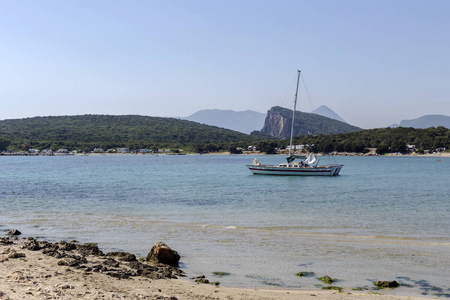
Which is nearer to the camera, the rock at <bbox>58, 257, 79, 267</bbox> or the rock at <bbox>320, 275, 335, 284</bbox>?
the rock at <bbox>320, 275, 335, 284</bbox>

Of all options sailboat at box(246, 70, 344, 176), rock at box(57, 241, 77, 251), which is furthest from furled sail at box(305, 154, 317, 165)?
rock at box(57, 241, 77, 251)

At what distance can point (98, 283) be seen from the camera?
985 centimetres

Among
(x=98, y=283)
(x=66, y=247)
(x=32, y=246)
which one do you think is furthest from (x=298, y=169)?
(x=98, y=283)

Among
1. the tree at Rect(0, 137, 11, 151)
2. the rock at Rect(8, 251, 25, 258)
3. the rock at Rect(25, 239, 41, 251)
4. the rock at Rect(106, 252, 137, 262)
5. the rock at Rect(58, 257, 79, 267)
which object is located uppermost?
the tree at Rect(0, 137, 11, 151)

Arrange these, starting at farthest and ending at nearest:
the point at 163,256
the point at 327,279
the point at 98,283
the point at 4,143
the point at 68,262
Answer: the point at 4,143 → the point at 163,256 → the point at 68,262 → the point at 327,279 → the point at 98,283

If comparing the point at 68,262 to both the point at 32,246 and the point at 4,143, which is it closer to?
the point at 32,246

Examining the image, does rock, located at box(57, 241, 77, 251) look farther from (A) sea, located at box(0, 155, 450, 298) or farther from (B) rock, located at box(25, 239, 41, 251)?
(A) sea, located at box(0, 155, 450, 298)

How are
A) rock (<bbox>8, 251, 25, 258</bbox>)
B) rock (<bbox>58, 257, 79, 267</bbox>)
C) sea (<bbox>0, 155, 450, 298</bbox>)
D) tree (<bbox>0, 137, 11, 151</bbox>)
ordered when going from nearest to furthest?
rock (<bbox>58, 257, 79, 267</bbox>), rock (<bbox>8, 251, 25, 258</bbox>), sea (<bbox>0, 155, 450, 298</bbox>), tree (<bbox>0, 137, 11, 151</bbox>)

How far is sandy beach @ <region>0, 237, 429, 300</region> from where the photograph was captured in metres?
8.84

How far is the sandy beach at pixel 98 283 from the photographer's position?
8844 mm

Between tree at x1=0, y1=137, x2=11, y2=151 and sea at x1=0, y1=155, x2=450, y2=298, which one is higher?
tree at x1=0, y1=137, x2=11, y2=151

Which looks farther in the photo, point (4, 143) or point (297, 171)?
point (4, 143)

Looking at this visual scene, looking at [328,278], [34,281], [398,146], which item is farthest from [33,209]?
[398,146]

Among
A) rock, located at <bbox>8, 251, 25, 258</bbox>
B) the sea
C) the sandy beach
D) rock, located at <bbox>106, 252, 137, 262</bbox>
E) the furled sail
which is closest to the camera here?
the sandy beach
